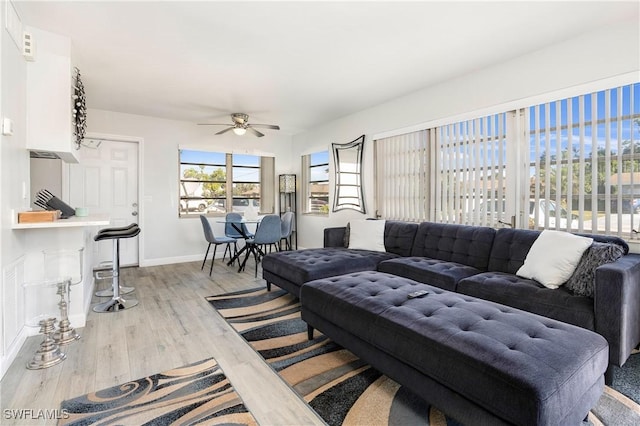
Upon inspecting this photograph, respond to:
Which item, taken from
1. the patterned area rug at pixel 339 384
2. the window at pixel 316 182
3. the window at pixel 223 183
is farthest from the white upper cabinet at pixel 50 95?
the window at pixel 316 182

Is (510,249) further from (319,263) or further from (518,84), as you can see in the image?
(319,263)

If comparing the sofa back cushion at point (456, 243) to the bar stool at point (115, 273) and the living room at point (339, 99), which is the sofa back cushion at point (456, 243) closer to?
the living room at point (339, 99)

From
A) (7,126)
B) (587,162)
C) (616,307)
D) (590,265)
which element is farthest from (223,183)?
(616,307)

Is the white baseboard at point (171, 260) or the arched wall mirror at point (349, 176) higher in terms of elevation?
the arched wall mirror at point (349, 176)

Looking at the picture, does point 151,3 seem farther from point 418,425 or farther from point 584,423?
point 584,423

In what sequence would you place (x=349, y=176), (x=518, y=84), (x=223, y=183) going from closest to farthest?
(x=518, y=84) < (x=349, y=176) < (x=223, y=183)

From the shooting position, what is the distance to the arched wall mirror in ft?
16.9

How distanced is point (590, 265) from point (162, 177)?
18.9ft

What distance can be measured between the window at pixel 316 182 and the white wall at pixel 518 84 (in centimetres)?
85

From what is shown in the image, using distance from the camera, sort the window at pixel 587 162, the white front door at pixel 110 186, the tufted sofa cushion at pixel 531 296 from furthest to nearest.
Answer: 1. the white front door at pixel 110 186
2. the window at pixel 587 162
3. the tufted sofa cushion at pixel 531 296

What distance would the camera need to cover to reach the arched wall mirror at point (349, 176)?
5.16 m

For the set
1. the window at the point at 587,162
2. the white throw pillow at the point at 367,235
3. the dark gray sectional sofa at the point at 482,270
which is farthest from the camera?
the white throw pillow at the point at 367,235

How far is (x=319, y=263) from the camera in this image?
3.23 m

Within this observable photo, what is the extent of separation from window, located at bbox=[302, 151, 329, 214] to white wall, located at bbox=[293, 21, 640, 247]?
0.85 metres
